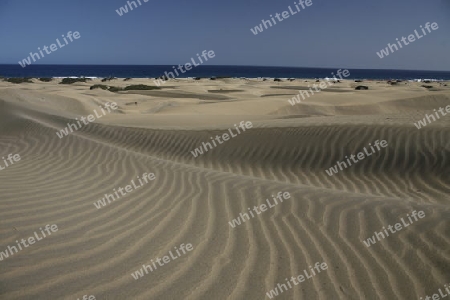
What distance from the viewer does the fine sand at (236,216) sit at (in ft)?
9.05

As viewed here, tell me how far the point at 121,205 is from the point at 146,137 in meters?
5.41

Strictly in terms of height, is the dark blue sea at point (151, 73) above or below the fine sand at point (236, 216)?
above

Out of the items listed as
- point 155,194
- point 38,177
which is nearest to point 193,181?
point 155,194

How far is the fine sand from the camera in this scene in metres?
2.76

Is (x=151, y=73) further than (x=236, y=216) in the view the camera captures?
Yes

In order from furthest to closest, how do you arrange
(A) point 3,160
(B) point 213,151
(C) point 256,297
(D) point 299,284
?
(B) point 213,151
(A) point 3,160
(D) point 299,284
(C) point 256,297

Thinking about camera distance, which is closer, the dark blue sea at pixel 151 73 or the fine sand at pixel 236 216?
the fine sand at pixel 236 216

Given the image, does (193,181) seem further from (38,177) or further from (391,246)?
(391,246)

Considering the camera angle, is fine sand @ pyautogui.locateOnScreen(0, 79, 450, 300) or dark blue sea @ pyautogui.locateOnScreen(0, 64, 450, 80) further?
dark blue sea @ pyautogui.locateOnScreen(0, 64, 450, 80)

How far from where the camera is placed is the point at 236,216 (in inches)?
157

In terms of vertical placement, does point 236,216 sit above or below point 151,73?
below

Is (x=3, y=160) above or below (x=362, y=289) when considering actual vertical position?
above

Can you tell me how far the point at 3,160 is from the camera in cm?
692

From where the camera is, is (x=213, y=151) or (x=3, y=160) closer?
(x=3, y=160)
